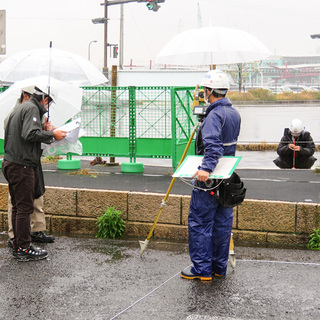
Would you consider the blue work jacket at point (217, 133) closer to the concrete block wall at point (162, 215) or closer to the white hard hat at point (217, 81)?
the white hard hat at point (217, 81)

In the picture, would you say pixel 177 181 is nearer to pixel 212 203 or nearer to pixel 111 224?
pixel 111 224

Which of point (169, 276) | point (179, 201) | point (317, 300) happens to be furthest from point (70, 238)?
point (317, 300)

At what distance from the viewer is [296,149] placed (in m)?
9.32

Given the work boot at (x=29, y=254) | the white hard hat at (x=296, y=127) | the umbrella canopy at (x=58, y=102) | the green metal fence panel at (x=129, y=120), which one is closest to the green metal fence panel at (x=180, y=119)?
the green metal fence panel at (x=129, y=120)

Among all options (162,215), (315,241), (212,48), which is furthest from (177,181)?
(315,241)

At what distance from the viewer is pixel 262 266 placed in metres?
5.85

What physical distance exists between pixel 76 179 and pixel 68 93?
7.62 feet

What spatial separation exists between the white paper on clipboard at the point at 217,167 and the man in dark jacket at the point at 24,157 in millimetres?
1499

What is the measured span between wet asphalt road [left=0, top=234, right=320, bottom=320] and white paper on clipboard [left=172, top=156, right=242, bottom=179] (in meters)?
1.03

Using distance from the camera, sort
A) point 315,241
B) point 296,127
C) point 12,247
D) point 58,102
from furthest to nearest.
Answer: point 296,127, point 58,102, point 315,241, point 12,247

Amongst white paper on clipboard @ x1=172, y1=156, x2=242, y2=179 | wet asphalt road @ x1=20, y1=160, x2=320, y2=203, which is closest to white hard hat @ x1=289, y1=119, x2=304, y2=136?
wet asphalt road @ x1=20, y1=160, x2=320, y2=203

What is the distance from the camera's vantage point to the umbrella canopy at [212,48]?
8.06 meters

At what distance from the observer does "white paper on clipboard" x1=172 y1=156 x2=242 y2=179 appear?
5086mm

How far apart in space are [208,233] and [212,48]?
363 centimetres
